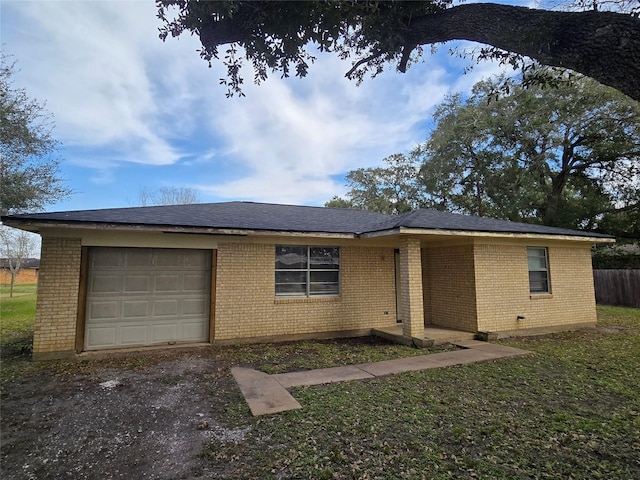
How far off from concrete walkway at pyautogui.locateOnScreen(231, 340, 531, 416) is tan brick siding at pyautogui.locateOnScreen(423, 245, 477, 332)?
1.64 m

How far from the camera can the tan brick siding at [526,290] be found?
9.41m

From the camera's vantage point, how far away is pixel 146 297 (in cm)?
780

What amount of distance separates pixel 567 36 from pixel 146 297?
833 cm

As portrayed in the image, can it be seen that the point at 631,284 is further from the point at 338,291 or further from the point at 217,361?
the point at 217,361

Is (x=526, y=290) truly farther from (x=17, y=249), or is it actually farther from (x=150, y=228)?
(x=17, y=249)

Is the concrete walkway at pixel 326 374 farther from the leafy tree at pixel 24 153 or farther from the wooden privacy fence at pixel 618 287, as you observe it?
the leafy tree at pixel 24 153

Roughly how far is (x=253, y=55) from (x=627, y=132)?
862 inches

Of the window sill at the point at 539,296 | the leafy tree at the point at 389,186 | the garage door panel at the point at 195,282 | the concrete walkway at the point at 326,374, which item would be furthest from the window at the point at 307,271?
the leafy tree at the point at 389,186

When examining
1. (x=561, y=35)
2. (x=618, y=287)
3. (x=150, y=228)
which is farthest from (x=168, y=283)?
(x=618, y=287)

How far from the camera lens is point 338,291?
9508 mm

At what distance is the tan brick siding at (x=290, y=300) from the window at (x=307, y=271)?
0.19 m

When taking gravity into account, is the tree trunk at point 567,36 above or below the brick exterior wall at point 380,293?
above

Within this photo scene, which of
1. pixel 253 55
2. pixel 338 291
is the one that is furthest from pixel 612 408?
pixel 253 55

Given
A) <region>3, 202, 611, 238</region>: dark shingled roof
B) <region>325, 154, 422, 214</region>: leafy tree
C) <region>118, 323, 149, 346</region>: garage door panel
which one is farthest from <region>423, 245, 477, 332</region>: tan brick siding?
<region>325, 154, 422, 214</region>: leafy tree
